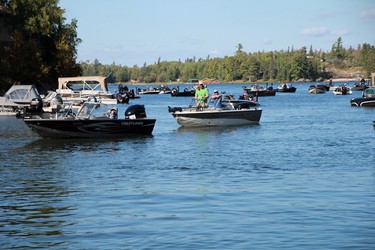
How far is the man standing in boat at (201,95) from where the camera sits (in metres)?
41.6

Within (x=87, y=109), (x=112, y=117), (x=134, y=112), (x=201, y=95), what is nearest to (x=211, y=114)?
(x=201, y=95)

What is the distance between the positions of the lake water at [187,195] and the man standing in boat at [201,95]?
20.7 ft

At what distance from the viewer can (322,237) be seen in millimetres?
14727

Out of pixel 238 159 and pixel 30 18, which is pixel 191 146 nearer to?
pixel 238 159

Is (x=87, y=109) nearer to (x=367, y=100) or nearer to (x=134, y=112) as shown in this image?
(x=134, y=112)

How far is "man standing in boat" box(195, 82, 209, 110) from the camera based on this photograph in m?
41.6

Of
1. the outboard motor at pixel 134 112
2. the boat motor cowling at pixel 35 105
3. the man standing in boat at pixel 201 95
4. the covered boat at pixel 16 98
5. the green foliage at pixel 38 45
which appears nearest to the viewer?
the outboard motor at pixel 134 112

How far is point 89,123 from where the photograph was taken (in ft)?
118

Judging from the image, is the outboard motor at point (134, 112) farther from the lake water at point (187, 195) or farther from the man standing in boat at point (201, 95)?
the man standing in boat at point (201, 95)

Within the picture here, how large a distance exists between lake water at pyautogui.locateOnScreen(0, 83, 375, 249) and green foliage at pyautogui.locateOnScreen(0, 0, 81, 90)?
58491mm

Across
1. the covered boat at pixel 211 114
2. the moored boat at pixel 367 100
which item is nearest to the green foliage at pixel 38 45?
the moored boat at pixel 367 100

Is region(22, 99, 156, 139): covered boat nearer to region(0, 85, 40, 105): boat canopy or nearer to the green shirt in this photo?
the green shirt

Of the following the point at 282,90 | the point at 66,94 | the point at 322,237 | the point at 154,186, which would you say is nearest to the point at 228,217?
the point at 322,237

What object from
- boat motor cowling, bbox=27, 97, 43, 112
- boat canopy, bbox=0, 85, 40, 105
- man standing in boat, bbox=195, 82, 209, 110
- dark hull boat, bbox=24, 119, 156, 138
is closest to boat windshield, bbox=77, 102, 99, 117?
dark hull boat, bbox=24, 119, 156, 138
